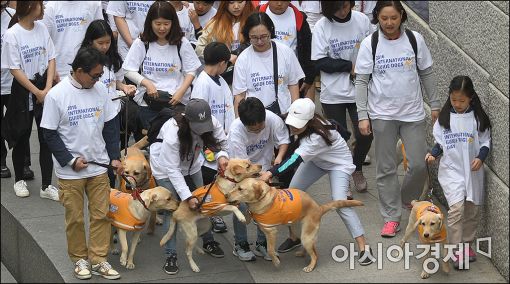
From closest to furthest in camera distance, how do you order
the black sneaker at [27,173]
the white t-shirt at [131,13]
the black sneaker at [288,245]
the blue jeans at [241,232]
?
1. the blue jeans at [241,232]
2. the black sneaker at [288,245]
3. the black sneaker at [27,173]
4. the white t-shirt at [131,13]

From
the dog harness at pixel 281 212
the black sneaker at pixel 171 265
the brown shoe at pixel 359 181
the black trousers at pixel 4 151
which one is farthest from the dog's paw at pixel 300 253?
the black trousers at pixel 4 151

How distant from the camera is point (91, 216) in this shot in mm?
9500

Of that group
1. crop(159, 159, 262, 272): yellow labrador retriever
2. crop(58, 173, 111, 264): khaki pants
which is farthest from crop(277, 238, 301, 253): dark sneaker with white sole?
crop(58, 173, 111, 264): khaki pants

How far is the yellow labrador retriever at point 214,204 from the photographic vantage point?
9.39 meters

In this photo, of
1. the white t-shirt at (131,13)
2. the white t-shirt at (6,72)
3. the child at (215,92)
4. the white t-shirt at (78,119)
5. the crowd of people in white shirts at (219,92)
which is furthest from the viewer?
the white t-shirt at (131,13)

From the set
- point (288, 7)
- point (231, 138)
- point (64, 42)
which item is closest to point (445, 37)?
point (288, 7)

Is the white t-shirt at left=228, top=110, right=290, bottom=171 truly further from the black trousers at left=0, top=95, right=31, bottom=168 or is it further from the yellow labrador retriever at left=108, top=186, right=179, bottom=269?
the black trousers at left=0, top=95, right=31, bottom=168

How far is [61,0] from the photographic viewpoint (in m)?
11.7

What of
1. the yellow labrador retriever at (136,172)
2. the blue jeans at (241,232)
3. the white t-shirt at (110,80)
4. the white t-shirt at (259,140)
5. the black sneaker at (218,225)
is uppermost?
the white t-shirt at (110,80)

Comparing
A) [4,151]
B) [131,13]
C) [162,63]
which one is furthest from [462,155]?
[4,151]

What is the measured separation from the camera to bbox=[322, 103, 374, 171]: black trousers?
442 inches

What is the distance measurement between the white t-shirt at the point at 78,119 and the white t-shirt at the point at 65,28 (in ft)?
7.60

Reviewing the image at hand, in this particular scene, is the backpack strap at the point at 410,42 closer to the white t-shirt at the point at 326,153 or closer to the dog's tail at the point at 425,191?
Result: the white t-shirt at the point at 326,153

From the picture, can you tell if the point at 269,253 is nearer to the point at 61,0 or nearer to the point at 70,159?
the point at 70,159
